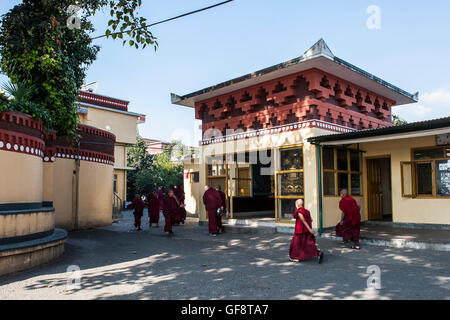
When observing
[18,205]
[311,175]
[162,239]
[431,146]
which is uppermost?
[431,146]

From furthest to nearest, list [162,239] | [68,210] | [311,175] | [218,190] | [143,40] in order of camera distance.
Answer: [68,210], [218,190], [162,239], [311,175], [143,40]

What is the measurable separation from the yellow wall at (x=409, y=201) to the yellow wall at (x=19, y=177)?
32.3 ft

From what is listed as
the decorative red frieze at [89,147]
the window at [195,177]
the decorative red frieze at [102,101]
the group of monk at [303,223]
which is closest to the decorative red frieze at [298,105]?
the group of monk at [303,223]

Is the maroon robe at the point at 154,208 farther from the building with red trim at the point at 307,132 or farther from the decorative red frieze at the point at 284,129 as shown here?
the decorative red frieze at the point at 284,129

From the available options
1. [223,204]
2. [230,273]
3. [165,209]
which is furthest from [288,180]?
[230,273]

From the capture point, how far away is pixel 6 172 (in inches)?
298

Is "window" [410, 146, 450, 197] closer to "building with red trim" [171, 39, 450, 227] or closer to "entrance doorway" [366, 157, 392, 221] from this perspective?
A: "building with red trim" [171, 39, 450, 227]

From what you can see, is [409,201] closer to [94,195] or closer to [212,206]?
[212,206]

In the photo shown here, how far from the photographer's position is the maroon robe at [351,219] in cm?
874

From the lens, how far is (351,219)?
28.7 feet

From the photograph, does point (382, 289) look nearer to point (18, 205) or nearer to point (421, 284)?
point (421, 284)

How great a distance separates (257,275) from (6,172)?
17.7 ft

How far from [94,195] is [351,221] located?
9.95m

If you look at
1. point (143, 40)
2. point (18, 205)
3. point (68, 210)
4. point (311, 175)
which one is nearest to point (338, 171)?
point (311, 175)
